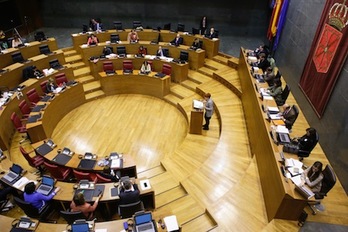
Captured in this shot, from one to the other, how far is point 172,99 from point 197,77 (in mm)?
1299

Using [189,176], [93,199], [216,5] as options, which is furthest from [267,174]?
[216,5]

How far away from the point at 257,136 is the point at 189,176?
1753 millimetres

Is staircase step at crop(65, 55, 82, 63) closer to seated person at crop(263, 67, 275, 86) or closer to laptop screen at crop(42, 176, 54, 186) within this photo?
laptop screen at crop(42, 176, 54, 186)

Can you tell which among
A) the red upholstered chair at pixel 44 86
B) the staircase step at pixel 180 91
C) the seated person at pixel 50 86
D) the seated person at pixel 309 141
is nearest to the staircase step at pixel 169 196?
the seated person at pixel 309 141

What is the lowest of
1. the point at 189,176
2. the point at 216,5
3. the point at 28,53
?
the point at 189,176

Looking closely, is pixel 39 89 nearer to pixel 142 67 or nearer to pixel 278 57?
pixel 142 67

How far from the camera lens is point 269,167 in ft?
14.8

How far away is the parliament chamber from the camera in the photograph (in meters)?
4.33

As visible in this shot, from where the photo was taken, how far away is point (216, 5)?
11.4 meters

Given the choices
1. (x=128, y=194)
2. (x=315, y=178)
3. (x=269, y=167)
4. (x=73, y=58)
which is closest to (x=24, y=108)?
(x=73, y=58)

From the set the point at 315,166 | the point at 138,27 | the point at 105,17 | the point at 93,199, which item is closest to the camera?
the point at 315,166

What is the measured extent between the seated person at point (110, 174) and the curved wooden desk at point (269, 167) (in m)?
2.83

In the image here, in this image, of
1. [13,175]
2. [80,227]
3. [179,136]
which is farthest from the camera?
[179,136]

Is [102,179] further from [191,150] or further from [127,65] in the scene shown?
[127,65]
